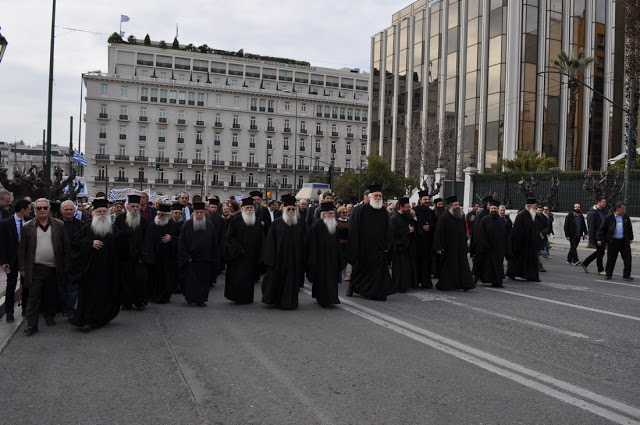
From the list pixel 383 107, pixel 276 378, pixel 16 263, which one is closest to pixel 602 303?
pixel 276 378

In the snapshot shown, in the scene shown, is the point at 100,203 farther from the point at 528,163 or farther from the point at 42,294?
the point at 528,163

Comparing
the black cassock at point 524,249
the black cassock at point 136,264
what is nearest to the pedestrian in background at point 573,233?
the black cassock at point 524,249

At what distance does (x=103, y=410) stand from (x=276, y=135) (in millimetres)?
94334

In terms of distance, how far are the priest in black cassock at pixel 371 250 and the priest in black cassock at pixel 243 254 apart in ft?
5.74

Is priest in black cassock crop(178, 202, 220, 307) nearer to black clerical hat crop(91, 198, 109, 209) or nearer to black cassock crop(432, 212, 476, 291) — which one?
black clerical hat crop(91, 198, 109, 209)

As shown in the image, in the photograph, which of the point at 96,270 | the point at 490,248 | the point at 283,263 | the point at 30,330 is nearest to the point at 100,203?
the point at 96,270

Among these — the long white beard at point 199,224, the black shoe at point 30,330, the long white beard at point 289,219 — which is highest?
the long white beard at point 289,219

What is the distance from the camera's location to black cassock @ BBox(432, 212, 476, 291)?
40.6 feet

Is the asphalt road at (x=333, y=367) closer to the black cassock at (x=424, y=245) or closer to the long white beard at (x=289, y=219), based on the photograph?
the long white beard at (x=289, y=219)

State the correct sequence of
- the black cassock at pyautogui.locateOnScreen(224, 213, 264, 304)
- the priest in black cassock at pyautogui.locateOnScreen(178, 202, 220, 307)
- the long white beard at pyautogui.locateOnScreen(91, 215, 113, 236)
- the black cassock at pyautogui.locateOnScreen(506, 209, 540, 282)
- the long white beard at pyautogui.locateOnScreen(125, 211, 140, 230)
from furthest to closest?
the black cassock at pyautogui.locateOnScreen(506, 209, 540, 282) < the black cassock at pyautogui.locateOnScreen(224, 213, 264, 304) < the priest in black cassock at pyautogui.locateOnScreen(178, 202, 220, 307) < the long white beard at pyautogui.locateOnScreen(125, 211, 140, 230) < the long white beard at pyautogui.locateOnScreen(91, 215, 113, 236)

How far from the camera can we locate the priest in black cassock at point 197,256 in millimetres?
10242

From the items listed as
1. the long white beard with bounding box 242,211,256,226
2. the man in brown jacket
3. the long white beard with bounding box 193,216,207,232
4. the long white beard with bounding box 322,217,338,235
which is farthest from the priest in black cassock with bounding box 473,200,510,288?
the man in brown jacket

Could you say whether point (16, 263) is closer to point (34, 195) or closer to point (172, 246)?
point (172, 246)

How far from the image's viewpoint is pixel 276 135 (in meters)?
98.1
